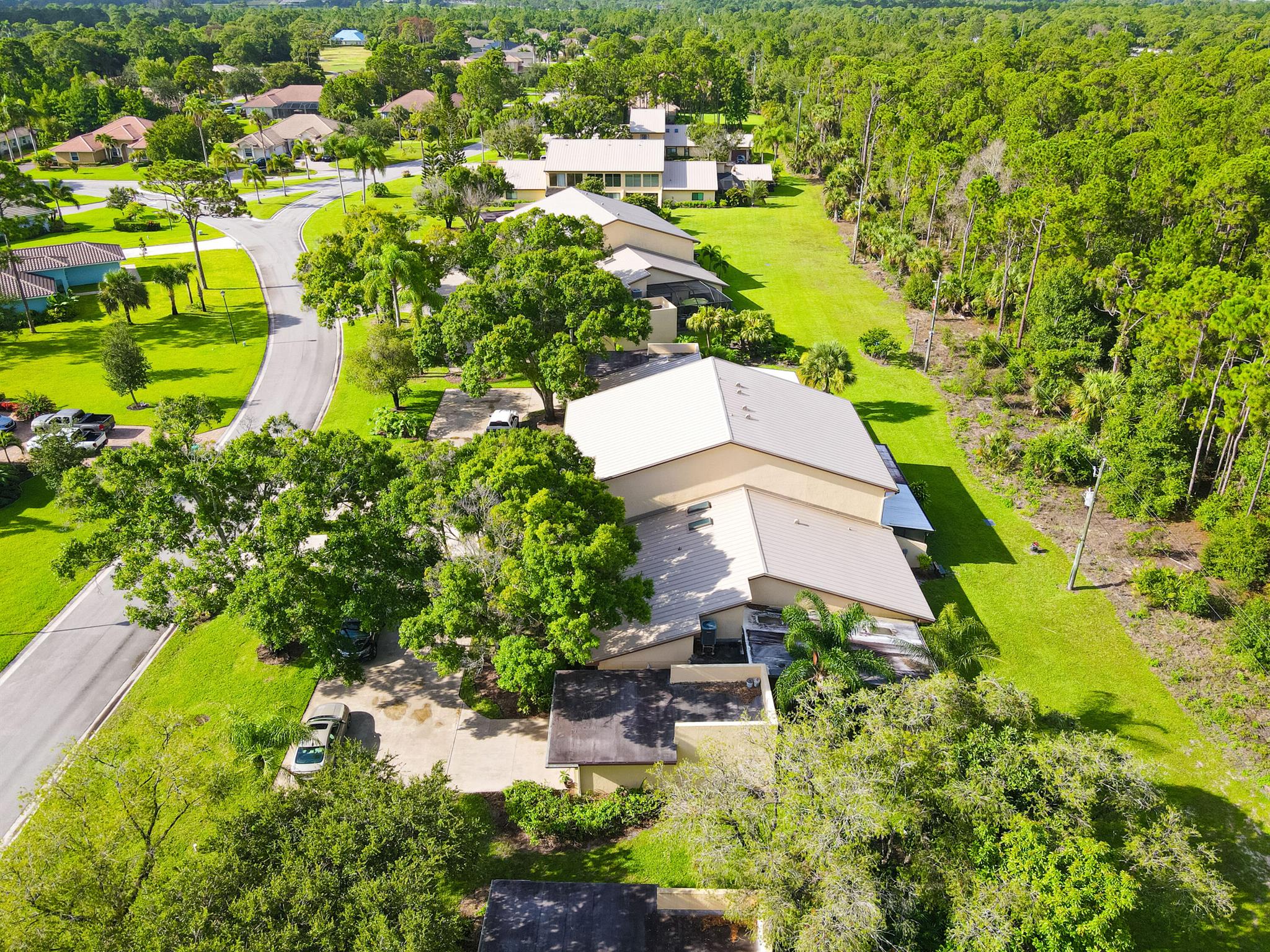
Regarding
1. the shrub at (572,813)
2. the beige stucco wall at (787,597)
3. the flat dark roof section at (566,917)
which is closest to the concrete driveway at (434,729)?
the shrub at (572,813)

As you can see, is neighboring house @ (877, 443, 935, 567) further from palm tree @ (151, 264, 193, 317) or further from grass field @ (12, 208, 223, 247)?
grass field @ (12, 208, 223, 247)

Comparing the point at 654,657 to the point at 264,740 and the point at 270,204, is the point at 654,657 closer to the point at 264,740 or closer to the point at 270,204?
the point at 264,740

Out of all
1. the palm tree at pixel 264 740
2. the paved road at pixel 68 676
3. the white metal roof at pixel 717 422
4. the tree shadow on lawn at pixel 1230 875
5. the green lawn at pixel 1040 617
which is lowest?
the paved road at pixel 68 676

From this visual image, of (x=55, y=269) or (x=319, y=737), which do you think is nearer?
(x=319, y=737)

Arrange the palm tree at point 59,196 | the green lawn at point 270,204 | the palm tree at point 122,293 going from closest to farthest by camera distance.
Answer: the palm tree at point 122,293 → the palm tree at point 59,196 → the green lawn at point 270,204

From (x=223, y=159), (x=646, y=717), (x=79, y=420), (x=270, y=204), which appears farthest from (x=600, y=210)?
(x=223, y=159)

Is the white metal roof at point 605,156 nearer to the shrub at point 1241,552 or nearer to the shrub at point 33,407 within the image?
the shrub at point 33,407

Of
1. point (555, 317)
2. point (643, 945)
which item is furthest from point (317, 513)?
point (555, 317)
